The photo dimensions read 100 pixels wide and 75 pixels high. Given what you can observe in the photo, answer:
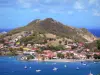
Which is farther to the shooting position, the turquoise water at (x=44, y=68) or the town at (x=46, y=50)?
the town at (x=46, y=50)

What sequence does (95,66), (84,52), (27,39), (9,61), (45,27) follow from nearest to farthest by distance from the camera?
(95,66), (9,61), (84,52), (27,39), (45,27)

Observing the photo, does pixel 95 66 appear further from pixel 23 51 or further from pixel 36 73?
pixel 23 51

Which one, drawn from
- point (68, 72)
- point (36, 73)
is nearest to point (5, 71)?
point (36, 73)

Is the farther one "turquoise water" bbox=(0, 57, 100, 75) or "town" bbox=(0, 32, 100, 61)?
"town" bbox=(0, 32, 100, 61)

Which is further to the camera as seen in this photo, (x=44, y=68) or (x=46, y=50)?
(x=46, y=50)

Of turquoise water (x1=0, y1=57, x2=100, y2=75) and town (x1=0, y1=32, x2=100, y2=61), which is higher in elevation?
town (x1=0, y1=32, x2=100, y2=61)

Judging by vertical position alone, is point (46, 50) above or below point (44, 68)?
above

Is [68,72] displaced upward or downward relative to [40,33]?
downward

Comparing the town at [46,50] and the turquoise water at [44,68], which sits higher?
the town at [46,50]
